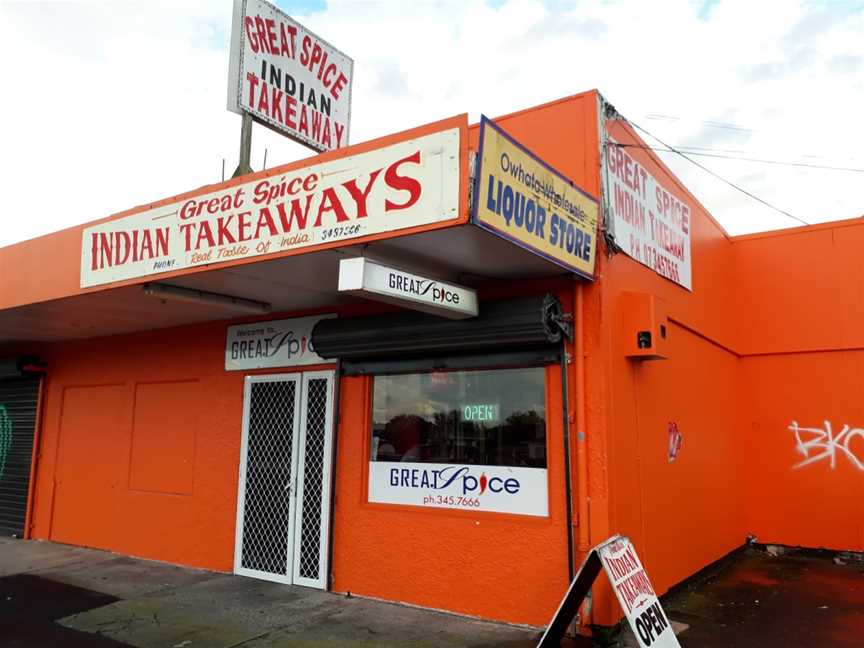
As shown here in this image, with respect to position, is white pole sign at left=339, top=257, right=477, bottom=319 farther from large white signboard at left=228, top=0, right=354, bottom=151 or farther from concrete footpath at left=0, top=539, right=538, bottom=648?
large white signboard at left=228, top=0, right=354, bottom=151

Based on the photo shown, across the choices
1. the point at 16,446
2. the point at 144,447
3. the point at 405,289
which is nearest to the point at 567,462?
the point at 405,289

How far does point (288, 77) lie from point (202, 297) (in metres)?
3.38

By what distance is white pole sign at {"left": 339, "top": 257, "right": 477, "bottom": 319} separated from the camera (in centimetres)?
471

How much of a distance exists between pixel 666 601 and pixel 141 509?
21.3 feet

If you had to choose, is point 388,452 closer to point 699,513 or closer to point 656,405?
point 656,405

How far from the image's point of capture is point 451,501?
6176 millimetres

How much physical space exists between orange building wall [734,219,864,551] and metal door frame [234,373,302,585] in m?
6.14

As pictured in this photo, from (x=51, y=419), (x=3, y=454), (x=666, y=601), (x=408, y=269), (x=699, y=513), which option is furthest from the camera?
(x=3, y=454)

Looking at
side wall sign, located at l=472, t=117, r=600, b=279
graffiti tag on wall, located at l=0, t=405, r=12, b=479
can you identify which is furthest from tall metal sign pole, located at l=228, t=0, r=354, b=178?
graffiti tag on wall, located at l=0, t=405, r=12, b=479

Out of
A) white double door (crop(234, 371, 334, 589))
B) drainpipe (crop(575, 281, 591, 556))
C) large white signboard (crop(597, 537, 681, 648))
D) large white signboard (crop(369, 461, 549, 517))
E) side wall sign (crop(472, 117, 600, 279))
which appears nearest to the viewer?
side wall sign (crop(472, 117, 600, 279))

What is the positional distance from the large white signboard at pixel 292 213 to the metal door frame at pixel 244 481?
2034 mm

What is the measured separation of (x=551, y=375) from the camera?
19.1 ft

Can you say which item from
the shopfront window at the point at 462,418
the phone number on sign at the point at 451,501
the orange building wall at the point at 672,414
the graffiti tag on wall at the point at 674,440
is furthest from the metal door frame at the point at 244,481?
the graffiti tag on wall at the point at 674,440

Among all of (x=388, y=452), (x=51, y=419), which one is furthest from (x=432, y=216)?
(x=51, y=419)
